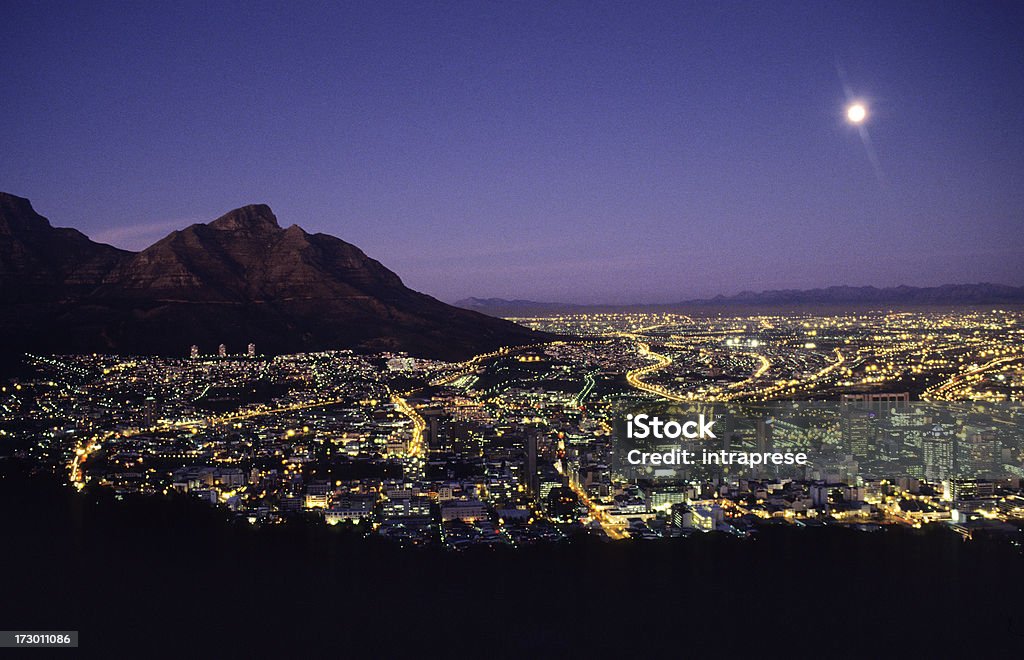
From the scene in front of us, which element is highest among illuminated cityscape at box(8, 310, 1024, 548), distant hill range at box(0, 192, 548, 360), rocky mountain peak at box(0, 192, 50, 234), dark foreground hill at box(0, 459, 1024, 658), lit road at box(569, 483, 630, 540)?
rocky mountain peak at box(0, 192, 50, 234)

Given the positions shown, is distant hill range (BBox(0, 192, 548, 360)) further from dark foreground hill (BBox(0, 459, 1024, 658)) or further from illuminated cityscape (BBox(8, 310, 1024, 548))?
dark foreground hill (BBox(0, 459, 1024, 658))

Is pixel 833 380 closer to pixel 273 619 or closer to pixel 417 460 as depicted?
pixel 417 460

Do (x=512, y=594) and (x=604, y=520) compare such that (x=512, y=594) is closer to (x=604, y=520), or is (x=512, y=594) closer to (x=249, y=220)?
(x=604, y=520)

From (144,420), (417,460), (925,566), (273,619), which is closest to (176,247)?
(144,420)

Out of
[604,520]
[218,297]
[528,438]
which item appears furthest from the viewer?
[218,297]

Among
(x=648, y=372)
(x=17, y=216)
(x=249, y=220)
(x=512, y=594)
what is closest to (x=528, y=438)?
(x=512, y=594)

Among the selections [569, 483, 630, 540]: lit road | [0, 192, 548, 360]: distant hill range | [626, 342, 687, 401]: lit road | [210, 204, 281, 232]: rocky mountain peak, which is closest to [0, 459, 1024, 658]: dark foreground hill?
[569, 483, 630, 540]: lit road
